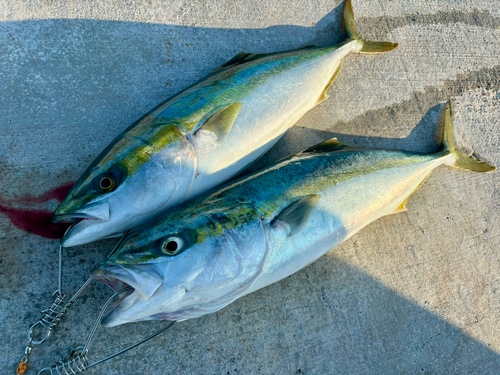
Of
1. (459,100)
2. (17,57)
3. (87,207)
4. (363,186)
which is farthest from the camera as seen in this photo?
(459,100)

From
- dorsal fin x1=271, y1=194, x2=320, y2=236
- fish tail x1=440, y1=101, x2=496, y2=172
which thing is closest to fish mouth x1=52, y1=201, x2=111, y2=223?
dorsal fin x1=271, y1=194, x2=320, y2=236

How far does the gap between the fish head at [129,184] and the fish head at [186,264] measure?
0.22 meters

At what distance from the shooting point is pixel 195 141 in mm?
2031

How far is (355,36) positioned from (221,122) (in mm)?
1660

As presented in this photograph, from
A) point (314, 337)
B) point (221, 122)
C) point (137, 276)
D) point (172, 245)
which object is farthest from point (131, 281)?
point (314, 337)

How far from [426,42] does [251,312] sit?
305 centimetres

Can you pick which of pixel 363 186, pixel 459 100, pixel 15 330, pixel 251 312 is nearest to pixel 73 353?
pixel 15 330

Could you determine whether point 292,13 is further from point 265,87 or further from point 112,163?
point 112,163

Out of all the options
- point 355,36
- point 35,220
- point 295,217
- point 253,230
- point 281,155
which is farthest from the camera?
point 355,36

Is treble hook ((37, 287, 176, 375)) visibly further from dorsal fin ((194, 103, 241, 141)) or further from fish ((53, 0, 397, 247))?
dorsal fin ((194, 103, 241, 141))

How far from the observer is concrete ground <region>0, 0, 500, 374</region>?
7.02 ft

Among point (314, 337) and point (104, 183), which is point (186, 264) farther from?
point (314, 337)

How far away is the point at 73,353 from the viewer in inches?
78.0

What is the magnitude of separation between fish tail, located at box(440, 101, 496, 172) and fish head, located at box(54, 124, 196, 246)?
220cm
